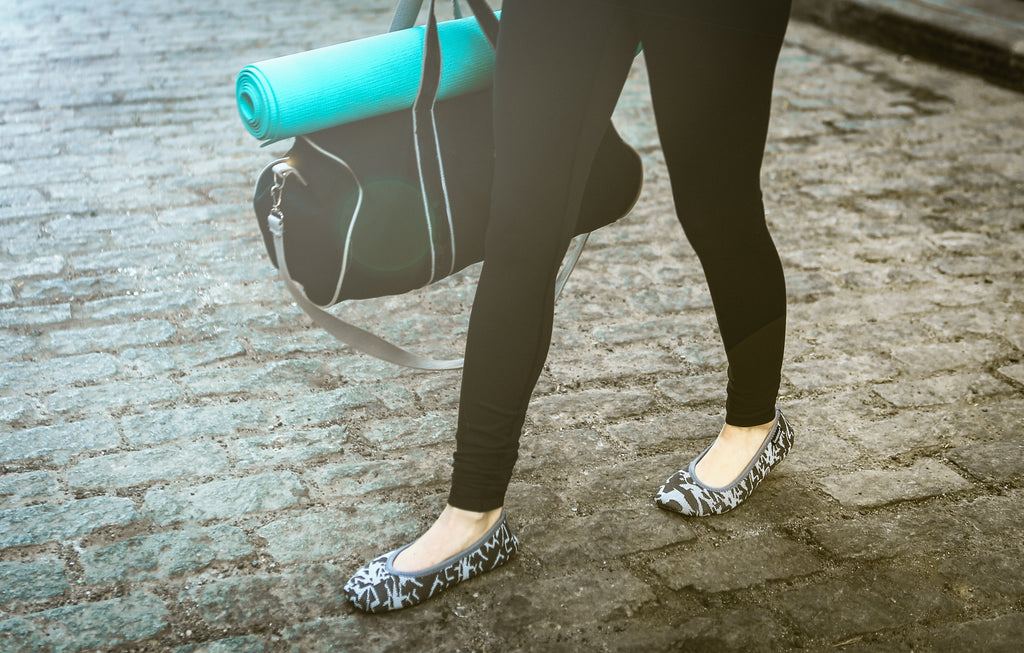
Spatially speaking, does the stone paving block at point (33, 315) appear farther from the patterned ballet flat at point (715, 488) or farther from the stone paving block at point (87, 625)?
the patterned ballet flat at point (715, 488)

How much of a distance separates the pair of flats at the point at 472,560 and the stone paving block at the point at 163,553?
339mm

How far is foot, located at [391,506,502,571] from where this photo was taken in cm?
208

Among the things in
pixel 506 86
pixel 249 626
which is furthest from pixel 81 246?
pixel 506 86

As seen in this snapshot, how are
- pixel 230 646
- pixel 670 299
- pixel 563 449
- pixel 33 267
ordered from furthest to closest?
pixel 33 267 → pixel 670 299 → pixel 563 449 → pixel 230 646

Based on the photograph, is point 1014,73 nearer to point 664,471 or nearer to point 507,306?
point 664,471

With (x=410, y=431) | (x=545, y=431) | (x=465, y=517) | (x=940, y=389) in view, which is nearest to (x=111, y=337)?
(x=410, y=431)

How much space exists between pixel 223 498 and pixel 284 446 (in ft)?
0.86

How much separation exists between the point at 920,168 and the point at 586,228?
3013 mm

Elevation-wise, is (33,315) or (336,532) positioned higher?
(33,315)

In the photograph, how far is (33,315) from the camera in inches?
134

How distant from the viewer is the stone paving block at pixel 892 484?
2.42 m

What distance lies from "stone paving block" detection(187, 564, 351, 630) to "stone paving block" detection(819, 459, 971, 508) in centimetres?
116

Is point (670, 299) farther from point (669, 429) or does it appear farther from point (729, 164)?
point (729, 164)

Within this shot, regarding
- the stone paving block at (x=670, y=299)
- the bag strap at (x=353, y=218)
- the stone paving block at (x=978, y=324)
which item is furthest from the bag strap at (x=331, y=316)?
the stone paving block at (x=978, y=324)
